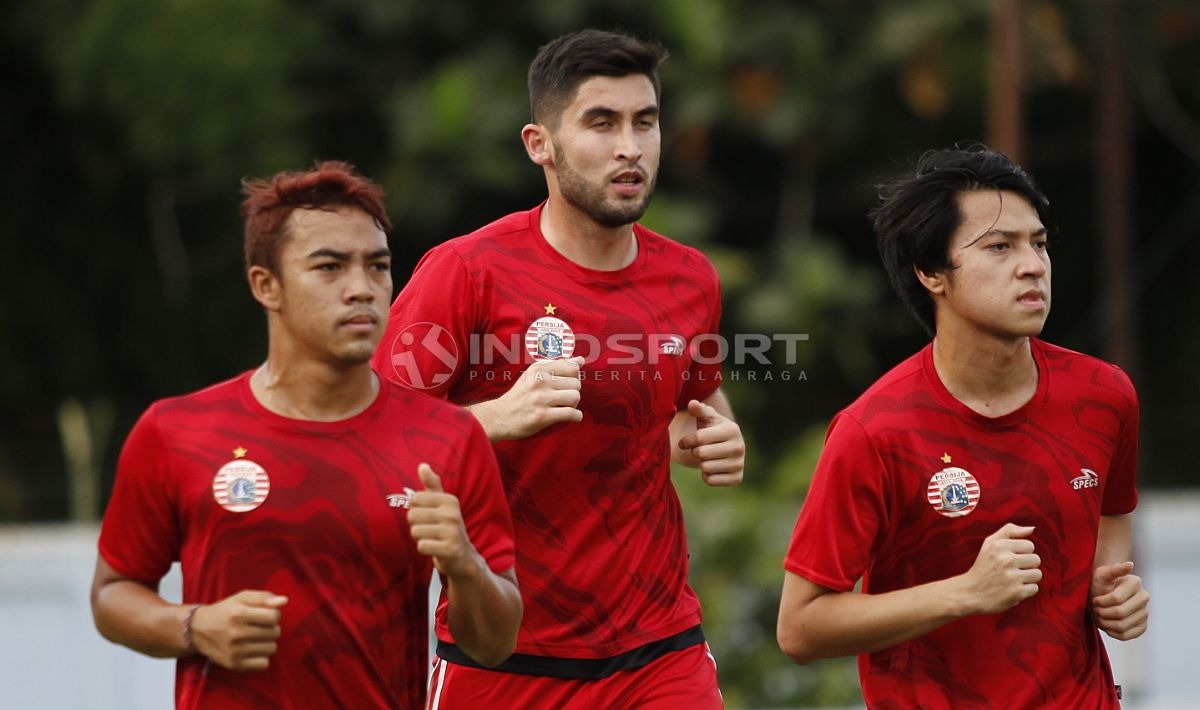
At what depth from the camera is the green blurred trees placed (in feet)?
49.9

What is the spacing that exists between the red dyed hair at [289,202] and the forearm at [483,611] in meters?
0.79

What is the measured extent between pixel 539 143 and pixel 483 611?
1.77m

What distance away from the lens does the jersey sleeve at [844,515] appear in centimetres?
449

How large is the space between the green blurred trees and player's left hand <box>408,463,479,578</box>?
1048 centimetres

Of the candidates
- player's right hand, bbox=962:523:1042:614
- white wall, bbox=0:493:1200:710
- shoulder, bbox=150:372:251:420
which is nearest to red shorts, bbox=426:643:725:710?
player's right hand, bbox=962:523:1042:614

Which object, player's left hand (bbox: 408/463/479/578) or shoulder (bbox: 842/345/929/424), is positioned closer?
player's left hand (bbox: 408/463/479/578)

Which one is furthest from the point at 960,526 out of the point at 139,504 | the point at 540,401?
the point at 139,504

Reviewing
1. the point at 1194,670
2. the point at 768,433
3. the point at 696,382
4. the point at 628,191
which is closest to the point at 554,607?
the point at 696,382

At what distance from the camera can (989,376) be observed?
464 centimetres

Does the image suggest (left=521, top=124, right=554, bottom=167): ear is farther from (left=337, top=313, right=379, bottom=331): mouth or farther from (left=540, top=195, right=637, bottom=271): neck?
(left=337, top=313, right=379, bottom=331): mouth

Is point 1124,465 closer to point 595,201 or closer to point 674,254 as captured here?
point 674,254

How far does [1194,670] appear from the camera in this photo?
1063 cm

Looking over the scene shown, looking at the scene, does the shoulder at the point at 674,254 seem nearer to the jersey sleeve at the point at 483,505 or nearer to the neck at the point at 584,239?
the neck at the point at 584,239

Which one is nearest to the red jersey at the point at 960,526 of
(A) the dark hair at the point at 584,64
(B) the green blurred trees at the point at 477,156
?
(A) the dark hair at the point at 584,64
